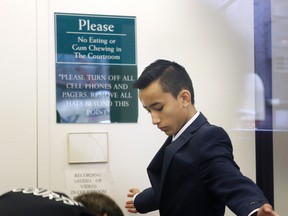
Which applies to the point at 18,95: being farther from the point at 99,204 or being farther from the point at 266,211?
the point at 266,211

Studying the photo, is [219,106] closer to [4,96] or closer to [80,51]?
[80,51]

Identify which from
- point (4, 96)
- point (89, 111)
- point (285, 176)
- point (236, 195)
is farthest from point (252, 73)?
point (4, 96)

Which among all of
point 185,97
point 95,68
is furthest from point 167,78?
Result: point 95,68

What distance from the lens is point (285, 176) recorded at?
5.38 feet

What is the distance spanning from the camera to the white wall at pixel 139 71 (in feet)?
4.62

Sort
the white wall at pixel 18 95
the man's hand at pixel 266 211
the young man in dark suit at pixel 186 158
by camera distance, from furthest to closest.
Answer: the white wall at pixel 18 95
the young man in dark suit at pixel 186 158
the man's hand at pixel 266 211

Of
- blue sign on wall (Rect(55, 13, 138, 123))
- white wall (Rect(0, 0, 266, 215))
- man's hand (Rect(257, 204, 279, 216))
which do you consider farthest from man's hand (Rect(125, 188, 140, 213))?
man's hand (Rect(257, 204, 279, 216))

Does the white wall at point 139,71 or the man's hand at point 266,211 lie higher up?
the white wall at point 139,71

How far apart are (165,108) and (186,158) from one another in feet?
0.55

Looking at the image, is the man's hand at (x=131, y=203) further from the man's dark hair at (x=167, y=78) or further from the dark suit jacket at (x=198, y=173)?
the man's dark hair at (x=167, y=78)

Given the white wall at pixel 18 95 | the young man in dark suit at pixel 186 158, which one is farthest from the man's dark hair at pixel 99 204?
the white wall at pixel 18 95

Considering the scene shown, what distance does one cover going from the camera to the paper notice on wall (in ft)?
4.68

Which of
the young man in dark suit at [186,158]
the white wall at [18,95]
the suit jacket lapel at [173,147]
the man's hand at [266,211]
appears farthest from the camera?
the white wall at [18,95]

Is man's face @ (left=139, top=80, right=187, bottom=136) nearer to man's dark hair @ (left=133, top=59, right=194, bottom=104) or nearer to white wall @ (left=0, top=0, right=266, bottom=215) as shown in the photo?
man's dark hair @ (left=133, top=59, right=194, bottom=104)
